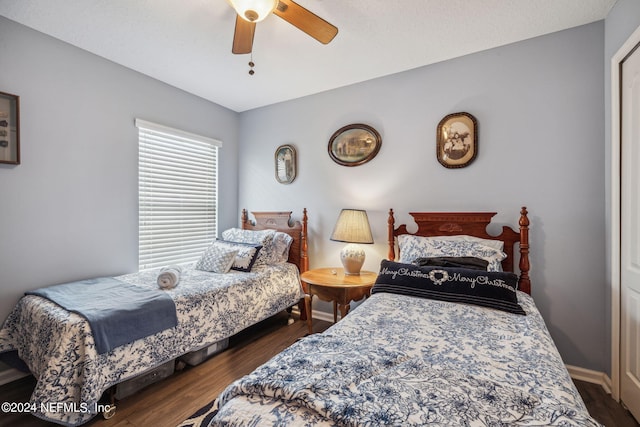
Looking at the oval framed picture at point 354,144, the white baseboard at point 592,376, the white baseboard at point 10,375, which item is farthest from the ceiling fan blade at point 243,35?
the white baseboard at point 592,376

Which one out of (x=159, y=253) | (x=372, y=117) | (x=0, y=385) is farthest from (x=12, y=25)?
(x=372, y=117)

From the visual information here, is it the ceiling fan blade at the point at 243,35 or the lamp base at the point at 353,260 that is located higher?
the ceiling fan blade at the point at 243,35

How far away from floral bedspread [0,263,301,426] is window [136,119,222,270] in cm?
40

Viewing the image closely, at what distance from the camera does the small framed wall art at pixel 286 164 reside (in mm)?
3355

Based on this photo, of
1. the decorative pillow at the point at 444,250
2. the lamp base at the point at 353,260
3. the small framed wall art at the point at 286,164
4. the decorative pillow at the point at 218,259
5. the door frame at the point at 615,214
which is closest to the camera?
the door frame at the point at 615,214

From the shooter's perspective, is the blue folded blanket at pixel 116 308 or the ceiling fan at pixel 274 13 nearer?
the ceiling fan at pixel 274 13

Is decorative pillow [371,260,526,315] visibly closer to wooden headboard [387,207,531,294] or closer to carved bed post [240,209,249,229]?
wooden headboard [387,207,531,294]

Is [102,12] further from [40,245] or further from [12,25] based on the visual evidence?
[40,245]

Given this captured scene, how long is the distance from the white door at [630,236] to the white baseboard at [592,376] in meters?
0.16

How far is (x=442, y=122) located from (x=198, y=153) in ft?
8.64

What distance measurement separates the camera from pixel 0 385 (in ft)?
6.51

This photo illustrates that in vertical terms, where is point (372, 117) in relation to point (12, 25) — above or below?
below

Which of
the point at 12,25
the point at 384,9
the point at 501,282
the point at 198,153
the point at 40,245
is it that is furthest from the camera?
the point at 198,153

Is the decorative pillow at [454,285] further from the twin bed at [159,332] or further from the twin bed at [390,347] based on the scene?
the twin bed at [159,332]
